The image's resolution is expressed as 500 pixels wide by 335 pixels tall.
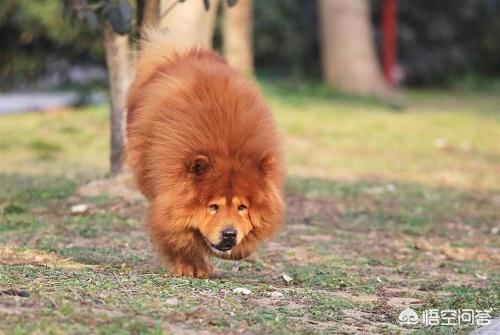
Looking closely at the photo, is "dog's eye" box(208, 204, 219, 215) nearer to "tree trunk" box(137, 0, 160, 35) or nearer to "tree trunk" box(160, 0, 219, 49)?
"tree trunk" box(137, 0, 160, 35)

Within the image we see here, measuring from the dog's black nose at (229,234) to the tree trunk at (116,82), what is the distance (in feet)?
12.6

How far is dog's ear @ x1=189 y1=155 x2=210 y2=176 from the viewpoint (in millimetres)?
6562

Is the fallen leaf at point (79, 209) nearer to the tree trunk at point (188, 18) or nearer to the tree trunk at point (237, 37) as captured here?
the tree trunk at point (188, 18)

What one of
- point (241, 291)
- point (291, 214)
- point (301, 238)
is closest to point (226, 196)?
point (241, 291)

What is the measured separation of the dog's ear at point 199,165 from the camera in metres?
6.56

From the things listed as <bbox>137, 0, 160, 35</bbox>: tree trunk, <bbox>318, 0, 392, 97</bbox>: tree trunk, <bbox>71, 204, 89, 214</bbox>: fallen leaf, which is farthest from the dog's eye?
<bbox>318, 0, 392, 97</bbox>: tree trunk

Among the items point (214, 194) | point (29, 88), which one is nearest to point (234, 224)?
point (214, 194)

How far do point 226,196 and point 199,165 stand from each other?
227 mm

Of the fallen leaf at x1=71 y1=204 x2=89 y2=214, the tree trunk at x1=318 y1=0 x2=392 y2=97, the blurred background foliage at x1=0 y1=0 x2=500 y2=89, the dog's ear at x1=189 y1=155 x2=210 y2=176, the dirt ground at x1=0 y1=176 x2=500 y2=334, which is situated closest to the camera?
the dirt ground at x1=0 y1=176 x2=500 y2=334

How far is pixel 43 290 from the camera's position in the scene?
229 inches

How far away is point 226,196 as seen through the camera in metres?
6.59

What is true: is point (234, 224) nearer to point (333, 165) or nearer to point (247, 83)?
point (247, 83)

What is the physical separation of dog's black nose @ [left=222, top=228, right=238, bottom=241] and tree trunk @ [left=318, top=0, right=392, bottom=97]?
14529 millimetres

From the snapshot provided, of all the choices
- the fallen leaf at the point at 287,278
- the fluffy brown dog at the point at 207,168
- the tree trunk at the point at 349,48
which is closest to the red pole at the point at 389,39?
the tree trunk at the point at 349,48
